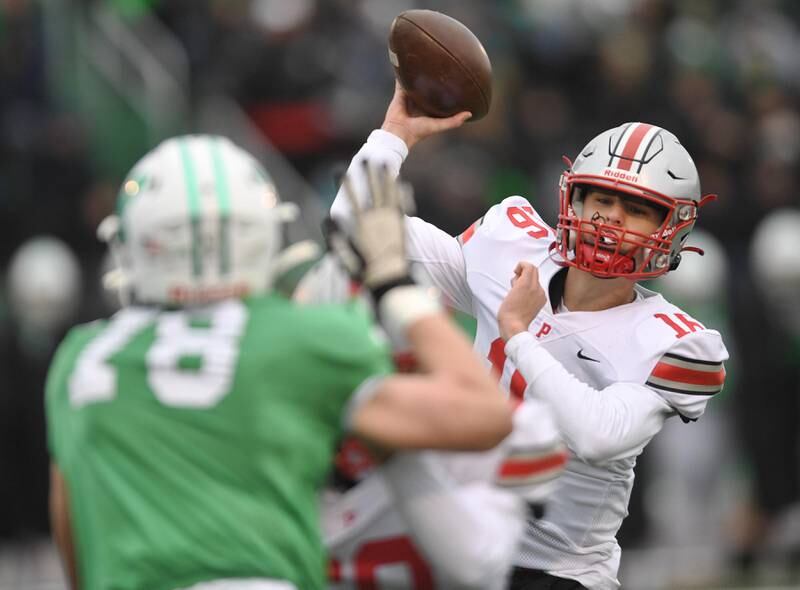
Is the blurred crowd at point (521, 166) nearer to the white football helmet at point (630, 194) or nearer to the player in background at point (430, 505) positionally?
the white football helmet at point (630, 194)

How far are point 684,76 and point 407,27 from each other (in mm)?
8059

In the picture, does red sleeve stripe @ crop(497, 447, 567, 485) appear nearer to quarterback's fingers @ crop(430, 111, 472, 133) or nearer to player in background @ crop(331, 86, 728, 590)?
player in background @ crop(331, 86, 728, 590)

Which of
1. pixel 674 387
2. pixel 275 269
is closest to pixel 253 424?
pixel 275 269

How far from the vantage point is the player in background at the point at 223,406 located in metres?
3.00

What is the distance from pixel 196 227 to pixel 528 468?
2.95 ft

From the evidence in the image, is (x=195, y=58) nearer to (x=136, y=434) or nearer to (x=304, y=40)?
(x=304, y=40)

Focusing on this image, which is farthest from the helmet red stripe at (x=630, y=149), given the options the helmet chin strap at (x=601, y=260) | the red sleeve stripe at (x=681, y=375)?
the red sleeve stripe at (x=681, y=375)

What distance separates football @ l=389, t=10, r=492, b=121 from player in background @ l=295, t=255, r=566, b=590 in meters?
1.15

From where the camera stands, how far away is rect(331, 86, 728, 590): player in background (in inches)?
167

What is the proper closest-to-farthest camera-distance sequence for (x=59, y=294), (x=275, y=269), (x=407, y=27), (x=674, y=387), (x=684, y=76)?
(x=275, y=269) → (x=674, y=387) → (x=407, y=27) → (x=59, y=294) → (x=684, y=76)

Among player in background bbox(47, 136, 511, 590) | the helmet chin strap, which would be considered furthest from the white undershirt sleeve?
player in background bbox(47, 136, 511, 590)

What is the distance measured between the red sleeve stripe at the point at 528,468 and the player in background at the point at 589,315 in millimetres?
763

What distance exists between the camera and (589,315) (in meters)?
4.55

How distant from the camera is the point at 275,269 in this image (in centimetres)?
337
